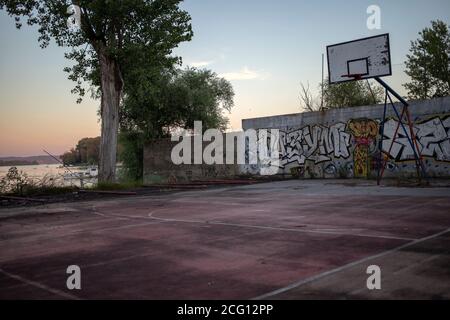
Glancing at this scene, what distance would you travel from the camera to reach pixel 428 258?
579 cm

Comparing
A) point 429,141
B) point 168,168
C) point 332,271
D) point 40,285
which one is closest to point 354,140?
point 429,141

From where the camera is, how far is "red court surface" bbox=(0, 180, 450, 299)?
4.91 meters

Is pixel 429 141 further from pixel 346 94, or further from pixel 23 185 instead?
pixel 346 94

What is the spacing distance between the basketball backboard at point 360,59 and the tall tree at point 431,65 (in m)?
28.4

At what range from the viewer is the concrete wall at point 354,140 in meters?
18.8

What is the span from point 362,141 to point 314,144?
10.4 feet

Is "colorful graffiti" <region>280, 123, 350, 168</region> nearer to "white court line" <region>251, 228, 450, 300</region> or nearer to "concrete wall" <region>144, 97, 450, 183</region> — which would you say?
"concrete wall" <region>144, 97, 450, 183</region>

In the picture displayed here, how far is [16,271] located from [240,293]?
3675 millimetres

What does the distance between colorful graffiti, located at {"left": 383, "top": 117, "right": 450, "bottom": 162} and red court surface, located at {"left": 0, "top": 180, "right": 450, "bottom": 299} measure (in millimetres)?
6821

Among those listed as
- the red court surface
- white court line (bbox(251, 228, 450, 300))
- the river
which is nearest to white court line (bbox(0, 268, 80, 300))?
the red court surface

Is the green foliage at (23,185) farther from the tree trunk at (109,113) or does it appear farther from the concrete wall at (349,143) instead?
the concrete wall at (349,143)

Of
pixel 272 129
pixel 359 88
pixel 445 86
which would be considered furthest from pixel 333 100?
pixel 272 129

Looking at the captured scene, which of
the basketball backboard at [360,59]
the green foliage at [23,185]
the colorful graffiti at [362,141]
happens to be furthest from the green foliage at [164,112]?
the basketball backboard at [360,59]

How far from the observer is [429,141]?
62.2 ft
